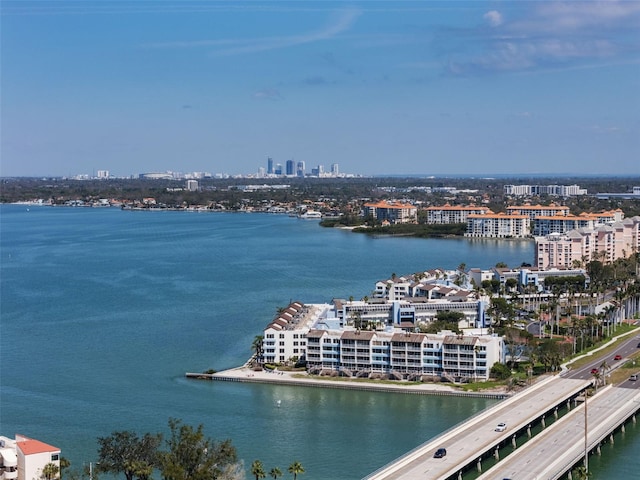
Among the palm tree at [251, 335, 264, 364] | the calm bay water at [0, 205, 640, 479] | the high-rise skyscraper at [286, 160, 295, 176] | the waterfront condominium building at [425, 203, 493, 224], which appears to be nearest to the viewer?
the calm bay water at [0, 205, 640, 479]

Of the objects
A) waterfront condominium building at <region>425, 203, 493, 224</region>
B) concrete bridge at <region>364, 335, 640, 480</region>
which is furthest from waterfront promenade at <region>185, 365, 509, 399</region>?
waterfront condominium building at <region>425, 203, 493, 224</region>

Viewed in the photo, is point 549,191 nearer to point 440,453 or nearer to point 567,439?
point 567,439

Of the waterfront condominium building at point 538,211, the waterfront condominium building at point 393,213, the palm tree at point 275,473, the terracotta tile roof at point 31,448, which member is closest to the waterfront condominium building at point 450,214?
the waterfront condominium building at point 393,213

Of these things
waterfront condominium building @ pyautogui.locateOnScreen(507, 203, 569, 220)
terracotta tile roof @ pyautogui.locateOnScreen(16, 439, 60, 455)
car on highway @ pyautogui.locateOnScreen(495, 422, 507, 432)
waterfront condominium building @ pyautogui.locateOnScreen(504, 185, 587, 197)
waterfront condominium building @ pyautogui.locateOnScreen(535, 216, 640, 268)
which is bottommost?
car on highway @ pyautogui.locateOnScreen(495, 422, 507, 432)

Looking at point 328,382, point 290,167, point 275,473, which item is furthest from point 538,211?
point 290,167

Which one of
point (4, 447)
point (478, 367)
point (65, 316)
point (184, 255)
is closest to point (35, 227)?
point (184, 255)

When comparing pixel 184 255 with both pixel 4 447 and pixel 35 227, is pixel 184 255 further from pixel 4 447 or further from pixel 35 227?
pixel 4 447

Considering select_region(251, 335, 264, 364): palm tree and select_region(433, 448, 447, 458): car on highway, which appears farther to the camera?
select_region(251, 335, 264, 364): palm tree

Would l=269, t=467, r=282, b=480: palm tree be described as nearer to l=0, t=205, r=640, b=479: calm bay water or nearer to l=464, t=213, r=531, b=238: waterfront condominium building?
l=0, t=205, r=640, b=479: calm bay water
